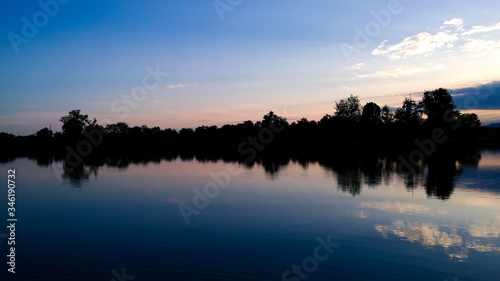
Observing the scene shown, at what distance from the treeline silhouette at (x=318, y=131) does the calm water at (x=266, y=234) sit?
82.9 meters

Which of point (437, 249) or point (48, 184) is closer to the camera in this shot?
point (437, 249)

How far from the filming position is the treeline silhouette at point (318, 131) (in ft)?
378

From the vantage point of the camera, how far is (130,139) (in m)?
171

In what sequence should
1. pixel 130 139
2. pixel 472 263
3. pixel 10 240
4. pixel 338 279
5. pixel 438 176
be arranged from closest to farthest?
pixel 338 279, pixel 472 263, pixel 10 240, pixel 438 176, pixel 130 139

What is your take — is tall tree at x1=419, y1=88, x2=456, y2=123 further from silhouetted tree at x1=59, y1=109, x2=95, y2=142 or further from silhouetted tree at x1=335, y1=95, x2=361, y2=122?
silhouetted tree at x1=59, y1=109, x2=95, y2=142

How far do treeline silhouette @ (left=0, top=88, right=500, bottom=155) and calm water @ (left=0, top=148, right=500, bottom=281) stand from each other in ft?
272

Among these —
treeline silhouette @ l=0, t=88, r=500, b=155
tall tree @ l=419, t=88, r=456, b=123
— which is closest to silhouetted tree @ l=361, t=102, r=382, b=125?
treeline silhouette @ l=0, t=88, r=500, b=155

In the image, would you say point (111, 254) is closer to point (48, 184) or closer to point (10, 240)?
point (10, 240)

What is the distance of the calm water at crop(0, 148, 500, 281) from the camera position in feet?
35.3

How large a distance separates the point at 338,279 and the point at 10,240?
12778 millimetres

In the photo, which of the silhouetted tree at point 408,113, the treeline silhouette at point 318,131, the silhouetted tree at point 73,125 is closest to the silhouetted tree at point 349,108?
the treeline silhouette at point 318,131

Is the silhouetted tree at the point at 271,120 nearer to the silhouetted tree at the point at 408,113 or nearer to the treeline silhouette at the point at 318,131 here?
the treeline silhouette at the point at 318,131

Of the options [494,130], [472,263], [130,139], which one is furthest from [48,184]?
[494,130]

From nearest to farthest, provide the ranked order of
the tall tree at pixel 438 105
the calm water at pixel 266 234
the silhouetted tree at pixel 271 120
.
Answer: the calm water at pixel 266 234 < the tall tree at pixel 438 105 < the silhouetted tree at pixel 271 120
